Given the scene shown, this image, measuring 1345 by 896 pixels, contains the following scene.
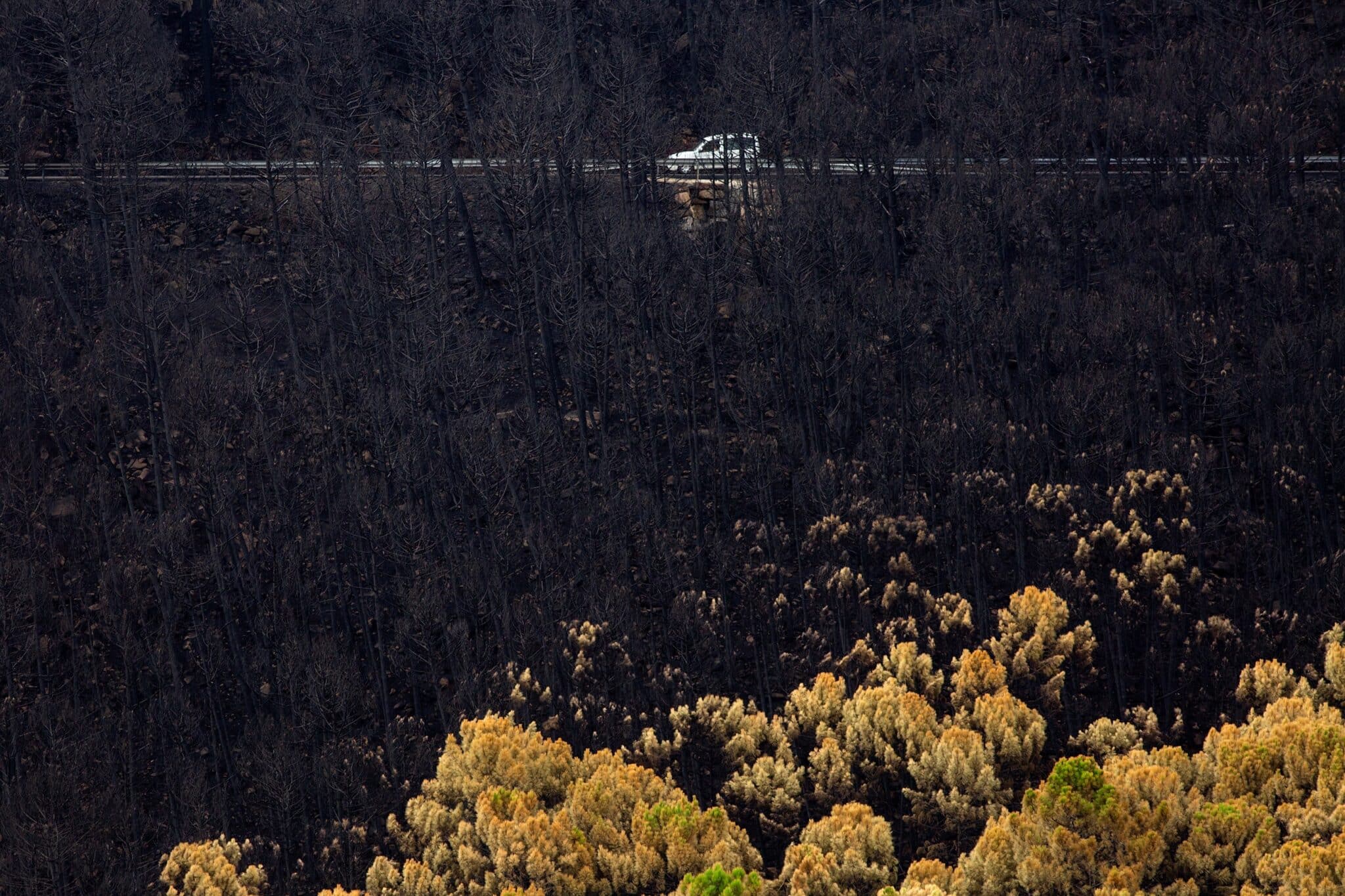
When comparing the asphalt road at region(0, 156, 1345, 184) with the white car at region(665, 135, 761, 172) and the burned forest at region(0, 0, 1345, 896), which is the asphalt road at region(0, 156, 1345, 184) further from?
the burned forest at region(0, 0, 1345, 896)

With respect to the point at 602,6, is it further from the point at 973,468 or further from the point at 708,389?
the point at 973,468

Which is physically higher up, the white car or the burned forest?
the white car

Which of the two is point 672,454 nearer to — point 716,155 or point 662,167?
point 662,167

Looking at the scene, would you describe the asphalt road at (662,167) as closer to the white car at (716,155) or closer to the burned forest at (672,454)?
the white car at (716,155)

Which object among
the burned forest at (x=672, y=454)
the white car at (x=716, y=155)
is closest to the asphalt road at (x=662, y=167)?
the white car at (x=716, y=155)

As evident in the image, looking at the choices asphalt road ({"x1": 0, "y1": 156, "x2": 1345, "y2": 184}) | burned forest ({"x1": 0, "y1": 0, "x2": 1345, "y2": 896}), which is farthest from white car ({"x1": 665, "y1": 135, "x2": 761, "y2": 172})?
burned forest ({"x1": 0, "y1": 0, "x2": 1345, "y2": 896})

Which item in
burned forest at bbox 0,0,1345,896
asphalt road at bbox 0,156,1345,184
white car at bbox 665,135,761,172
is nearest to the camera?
burned forest at bbox 0,0,1345,896
